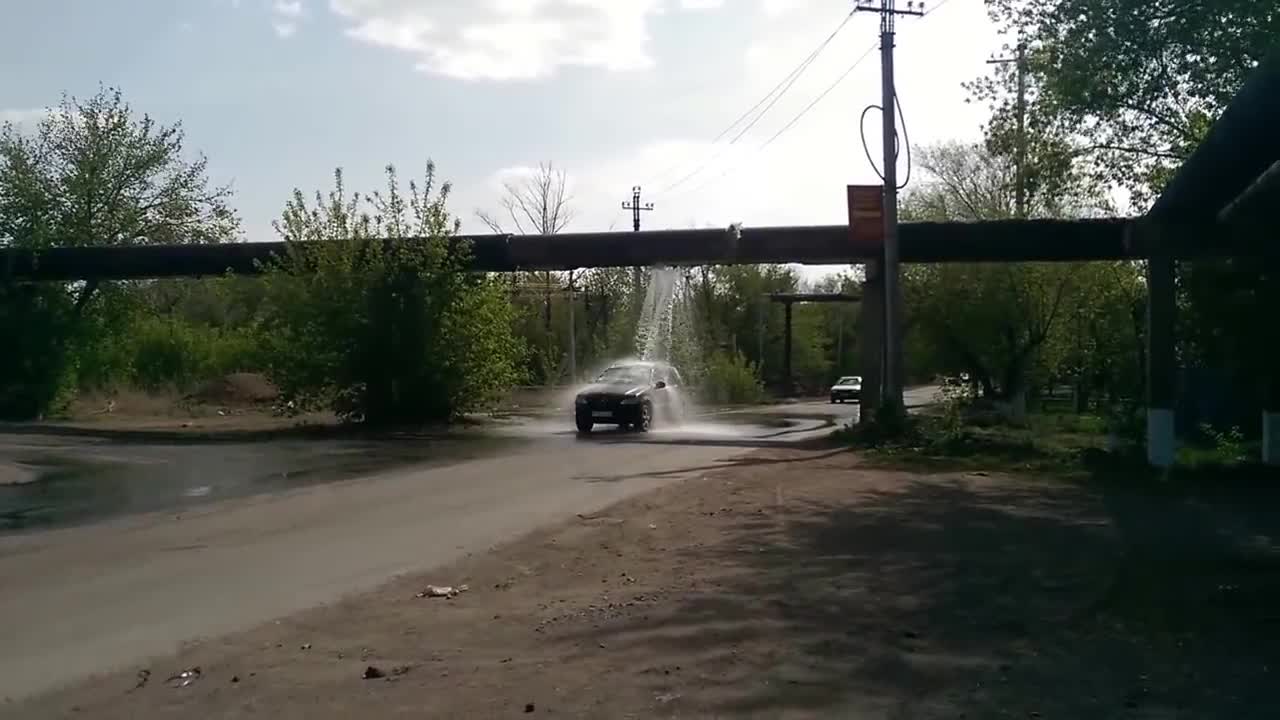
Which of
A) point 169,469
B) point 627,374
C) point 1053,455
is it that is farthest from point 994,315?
point 169,469

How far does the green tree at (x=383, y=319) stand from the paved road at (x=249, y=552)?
1114 cm

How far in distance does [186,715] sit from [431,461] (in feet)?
49.8

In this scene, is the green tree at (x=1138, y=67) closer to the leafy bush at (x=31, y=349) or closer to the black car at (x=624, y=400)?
the black car at (x=624, y=400)

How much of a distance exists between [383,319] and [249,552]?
19.7 m

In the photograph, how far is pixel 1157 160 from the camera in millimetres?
21141

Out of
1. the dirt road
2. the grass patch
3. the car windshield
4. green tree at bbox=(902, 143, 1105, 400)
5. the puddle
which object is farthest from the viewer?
green tree at bbox=(902, 143, 1105, 400)

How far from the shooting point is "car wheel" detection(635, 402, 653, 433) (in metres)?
28.7

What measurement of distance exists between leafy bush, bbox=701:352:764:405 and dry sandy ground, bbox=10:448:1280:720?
3856 centimetres

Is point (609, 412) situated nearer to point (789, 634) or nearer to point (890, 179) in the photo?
point (890, 179)

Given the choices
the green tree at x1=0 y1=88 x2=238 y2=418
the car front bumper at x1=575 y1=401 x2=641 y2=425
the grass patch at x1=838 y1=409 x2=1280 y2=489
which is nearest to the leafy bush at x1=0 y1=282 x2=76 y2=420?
the green tree at x1=0 y1=88 x2=238 y2=418

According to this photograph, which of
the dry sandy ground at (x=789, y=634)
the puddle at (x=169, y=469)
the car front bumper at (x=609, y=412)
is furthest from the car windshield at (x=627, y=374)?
the dry sandy ground at (x=789, y=634)

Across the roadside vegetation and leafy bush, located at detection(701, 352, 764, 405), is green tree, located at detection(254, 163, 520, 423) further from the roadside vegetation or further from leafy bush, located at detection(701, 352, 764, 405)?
leafy bush, located at detection(701, 352, 764, 405)

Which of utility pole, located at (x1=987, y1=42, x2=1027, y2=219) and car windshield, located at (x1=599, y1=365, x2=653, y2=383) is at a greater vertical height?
utility pole, located at (x1=987, y1=42, x2=1027, y2=219)

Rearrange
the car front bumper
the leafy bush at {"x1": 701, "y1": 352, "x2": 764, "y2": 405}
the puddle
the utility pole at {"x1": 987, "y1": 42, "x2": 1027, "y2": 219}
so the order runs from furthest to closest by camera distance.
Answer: the leafy bush at {"x1": 701, "y1": 352, "x2": 764, "y2": 405} → the car front bumper → the utility pole at {"x1": 987, "y1": 42, "x2": 1027, "y2": 219} → the puddle
